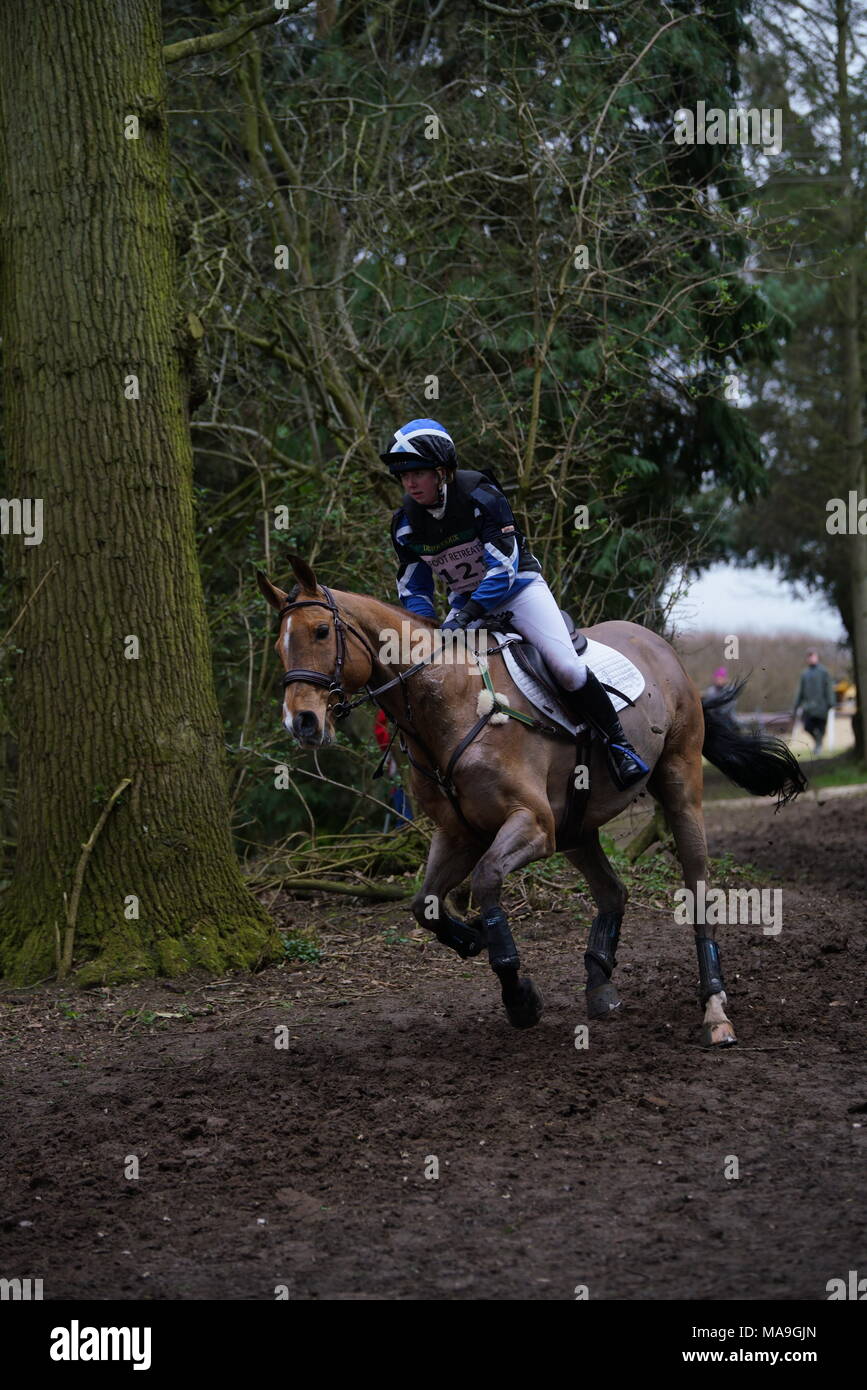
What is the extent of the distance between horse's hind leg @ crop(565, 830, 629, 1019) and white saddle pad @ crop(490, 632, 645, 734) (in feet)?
2.54

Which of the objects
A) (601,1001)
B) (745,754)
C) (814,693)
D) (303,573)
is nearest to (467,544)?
(303,573)

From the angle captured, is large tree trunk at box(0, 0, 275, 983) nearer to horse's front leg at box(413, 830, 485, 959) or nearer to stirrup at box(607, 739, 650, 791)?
horse's front leg at box(413, 830, 485, 959)

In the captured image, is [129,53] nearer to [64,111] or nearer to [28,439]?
[64,111]

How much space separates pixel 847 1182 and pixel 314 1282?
1783 mm

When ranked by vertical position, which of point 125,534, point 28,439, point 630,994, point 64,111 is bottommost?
point 630,994

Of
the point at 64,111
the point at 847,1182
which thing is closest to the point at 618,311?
the point at 64,111

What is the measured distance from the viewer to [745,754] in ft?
25.5

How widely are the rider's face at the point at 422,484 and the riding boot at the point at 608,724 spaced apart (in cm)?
117

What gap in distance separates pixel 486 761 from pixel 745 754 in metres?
2.28

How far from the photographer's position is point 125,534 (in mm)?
7918

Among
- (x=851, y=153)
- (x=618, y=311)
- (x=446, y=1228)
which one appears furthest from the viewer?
(x=851, y=153)

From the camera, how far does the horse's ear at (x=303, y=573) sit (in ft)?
18.3

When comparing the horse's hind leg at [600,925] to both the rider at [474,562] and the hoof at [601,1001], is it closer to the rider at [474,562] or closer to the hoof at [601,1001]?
the hoof at [601,1001]

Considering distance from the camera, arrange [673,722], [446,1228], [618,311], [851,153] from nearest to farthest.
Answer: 1. [446,1228]
2. [673,722]
3. [618,311]
4. [851,153]
